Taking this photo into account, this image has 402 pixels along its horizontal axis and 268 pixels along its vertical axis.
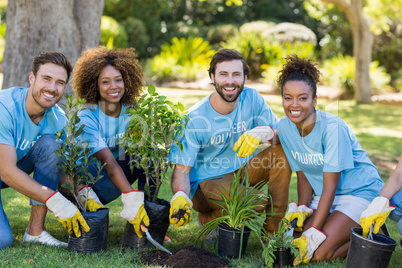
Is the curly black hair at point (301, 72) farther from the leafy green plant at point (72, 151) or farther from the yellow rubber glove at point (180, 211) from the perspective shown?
the leafy green plant at point (72, 151)

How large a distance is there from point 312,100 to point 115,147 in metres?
1.53

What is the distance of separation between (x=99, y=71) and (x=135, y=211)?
111 cm

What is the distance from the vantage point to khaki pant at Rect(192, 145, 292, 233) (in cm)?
300

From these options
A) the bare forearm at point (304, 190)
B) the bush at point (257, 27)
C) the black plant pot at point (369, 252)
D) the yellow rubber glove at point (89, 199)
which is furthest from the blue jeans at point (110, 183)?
the bush at point (257, 27)

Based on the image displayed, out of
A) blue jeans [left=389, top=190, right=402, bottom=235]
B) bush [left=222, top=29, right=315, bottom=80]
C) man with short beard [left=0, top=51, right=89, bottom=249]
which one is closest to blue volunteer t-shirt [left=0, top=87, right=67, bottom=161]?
man with short beard [left=0, top=51, right=89, bottom=249]

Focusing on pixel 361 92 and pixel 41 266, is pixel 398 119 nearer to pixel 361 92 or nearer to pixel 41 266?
pixel 361 92

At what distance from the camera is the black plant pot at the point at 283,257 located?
254 centimetres

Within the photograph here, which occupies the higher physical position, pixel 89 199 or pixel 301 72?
pixel 301 72

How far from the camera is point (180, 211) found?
8.93 ft

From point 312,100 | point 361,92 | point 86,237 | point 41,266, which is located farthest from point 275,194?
point 361,92

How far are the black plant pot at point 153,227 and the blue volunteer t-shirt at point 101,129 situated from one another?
1.85 ft

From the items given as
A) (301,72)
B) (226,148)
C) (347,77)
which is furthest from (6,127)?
(347,77)

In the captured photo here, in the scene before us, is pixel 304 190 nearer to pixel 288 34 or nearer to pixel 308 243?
pixel 308 243

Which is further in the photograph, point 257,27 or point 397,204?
point 257,27
